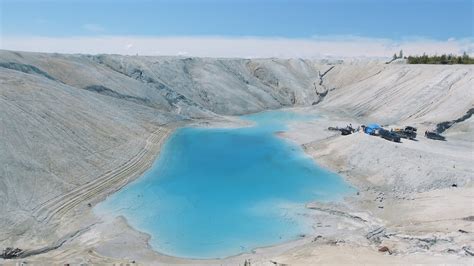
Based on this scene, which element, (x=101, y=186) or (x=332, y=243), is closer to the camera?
(x=332, y=243)

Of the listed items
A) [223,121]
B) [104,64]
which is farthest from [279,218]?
[104,64]

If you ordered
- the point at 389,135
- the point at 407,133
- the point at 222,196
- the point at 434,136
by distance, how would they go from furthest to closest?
the point at 434,136
the point at 407,133
the point at 389,135
the point at 222,196

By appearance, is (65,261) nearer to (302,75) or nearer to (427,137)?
(427,137)

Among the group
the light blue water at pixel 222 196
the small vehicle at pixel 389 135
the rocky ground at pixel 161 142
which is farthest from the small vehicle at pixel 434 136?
the light blue water at pixel 222 196

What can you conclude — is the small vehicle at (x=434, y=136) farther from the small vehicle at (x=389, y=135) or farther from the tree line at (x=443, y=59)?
the tree line at (x=443, y=59)

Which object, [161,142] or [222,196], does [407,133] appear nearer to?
[222,196]

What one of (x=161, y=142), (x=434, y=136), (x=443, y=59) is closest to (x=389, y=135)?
(x=434, y=136)
